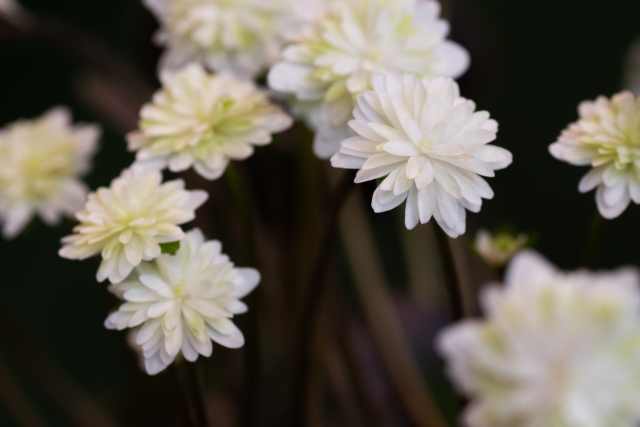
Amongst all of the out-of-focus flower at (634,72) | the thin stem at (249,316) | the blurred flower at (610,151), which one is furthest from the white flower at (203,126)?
the out-of-focus flower at (634,72)

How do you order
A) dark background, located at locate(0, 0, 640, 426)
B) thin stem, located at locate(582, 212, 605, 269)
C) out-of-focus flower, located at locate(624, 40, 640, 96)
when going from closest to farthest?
thin stem, located at locate(582, 212, 605, 269), out-of-focus flower, located at locate(624, 40, 640, 96), dark background, located at locate(0, 0, 640, 426)

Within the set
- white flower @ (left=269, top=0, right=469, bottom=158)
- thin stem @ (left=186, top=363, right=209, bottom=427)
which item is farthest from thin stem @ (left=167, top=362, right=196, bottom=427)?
white flower @ (left=269, top=0, right=469, bottom=158)

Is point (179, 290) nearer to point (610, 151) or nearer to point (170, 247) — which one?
point (170, 247)

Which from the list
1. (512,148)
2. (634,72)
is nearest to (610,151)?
(634,72)

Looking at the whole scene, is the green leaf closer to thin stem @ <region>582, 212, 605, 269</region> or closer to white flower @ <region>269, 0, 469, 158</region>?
white flower @ <region>269, 0, 469, 158</region>

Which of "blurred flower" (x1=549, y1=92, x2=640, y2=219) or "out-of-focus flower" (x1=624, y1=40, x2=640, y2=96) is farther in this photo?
"out-of-focus flower" (x1=624, y1=40, x2=640, y2=96)

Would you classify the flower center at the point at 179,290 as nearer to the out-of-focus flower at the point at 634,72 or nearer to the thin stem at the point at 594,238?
the thin stem at the point at 594,238
